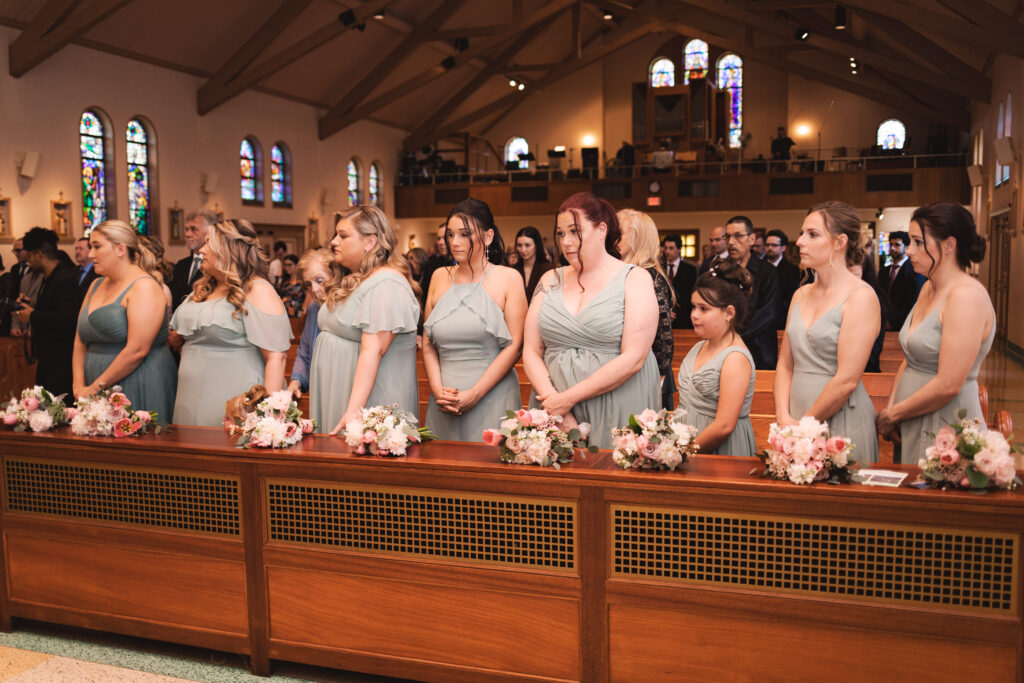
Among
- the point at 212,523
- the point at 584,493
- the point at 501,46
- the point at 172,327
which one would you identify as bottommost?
the point at 212,523

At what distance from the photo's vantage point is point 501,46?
71.8 ft

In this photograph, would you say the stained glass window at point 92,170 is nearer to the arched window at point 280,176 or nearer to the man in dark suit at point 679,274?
the arched window at point 280,176

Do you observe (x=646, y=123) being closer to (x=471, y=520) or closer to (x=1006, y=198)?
(x=1006, y=198)

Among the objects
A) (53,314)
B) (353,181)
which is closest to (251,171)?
(353,181)

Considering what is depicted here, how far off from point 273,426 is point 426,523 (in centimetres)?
64

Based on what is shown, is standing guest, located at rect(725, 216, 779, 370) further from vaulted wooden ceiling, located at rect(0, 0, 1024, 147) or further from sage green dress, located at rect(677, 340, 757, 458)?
vaulted wooden ceiling, located at rect(0, 0, 1024, 147)

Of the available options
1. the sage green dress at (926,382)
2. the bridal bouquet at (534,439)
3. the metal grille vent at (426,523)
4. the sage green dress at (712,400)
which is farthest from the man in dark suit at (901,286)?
the metal grille vent at (426,523)

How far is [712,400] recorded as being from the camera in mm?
3186

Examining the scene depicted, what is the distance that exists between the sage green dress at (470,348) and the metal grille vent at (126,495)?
35.9 inches

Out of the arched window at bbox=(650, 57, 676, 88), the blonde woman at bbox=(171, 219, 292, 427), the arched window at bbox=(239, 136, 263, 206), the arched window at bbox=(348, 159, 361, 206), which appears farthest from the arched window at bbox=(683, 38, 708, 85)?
the blonde woman at bbox=(171, 219, 292, 427)

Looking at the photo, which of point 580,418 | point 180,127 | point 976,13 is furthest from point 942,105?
point 580,418

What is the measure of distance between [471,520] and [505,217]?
20367 millimetres

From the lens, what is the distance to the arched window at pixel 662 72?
80.4ft

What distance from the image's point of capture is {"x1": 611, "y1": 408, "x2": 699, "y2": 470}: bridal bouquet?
255 cm
